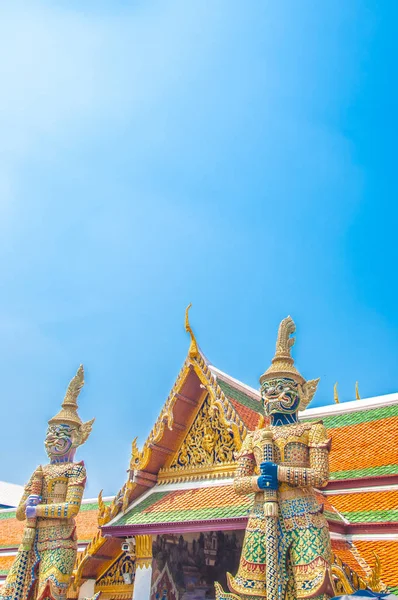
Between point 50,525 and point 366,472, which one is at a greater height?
point 366,472

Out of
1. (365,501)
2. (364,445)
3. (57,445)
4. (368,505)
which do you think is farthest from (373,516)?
(57,445)

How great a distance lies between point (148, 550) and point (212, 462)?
1564 mm

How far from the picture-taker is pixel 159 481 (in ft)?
29.9

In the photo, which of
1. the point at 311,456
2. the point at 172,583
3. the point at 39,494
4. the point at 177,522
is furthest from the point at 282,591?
the point at 39,494

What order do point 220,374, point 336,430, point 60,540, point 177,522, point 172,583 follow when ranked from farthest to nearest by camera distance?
point 336,430, point 220,374, point 172,583, point 60,540, point 177,522

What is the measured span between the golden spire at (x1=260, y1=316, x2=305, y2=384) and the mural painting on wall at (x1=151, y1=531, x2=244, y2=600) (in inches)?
142

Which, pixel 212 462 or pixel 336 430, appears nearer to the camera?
pixel 212 462

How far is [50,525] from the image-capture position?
26.9ft

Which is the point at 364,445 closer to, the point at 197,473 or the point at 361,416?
the point at 361,416

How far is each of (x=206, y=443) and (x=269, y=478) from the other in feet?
8.28

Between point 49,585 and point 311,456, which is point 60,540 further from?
point 311,456

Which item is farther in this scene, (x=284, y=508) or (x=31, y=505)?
(x=31, y=505)

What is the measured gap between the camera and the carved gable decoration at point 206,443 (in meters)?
8.38

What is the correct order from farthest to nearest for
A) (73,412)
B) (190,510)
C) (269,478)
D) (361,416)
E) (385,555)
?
(361,416)
(73,412)
(190,510)
(385,555)
(269,478)
